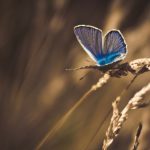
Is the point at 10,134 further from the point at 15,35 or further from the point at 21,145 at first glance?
the point at 15,35

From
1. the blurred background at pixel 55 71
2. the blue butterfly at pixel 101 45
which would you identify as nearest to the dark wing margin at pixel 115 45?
A: the blue butterfly at pixel 101 45

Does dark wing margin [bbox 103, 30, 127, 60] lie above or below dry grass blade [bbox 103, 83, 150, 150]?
above

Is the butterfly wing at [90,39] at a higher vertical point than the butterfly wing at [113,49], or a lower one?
higher

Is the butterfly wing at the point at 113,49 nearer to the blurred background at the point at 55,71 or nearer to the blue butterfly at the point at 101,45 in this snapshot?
the blue butterfly at the point at 101,45

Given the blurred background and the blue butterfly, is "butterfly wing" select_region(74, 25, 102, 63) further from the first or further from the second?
the blurred background

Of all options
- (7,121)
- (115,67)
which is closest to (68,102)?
(7,121)

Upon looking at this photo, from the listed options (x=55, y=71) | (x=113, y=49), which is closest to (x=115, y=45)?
(x=113, y=49)

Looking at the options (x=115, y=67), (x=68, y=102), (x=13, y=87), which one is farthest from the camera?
(x=68, y=102)

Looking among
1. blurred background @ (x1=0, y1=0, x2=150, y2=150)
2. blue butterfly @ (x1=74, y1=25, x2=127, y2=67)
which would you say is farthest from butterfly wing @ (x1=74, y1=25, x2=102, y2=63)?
blurred background @ (x1=0, y1=0, x2=150, y2=150)
